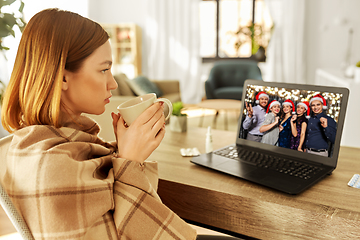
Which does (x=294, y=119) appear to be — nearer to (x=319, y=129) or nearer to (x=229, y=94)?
(x=319, y=129)

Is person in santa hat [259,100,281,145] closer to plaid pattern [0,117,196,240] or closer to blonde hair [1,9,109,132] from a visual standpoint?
plaid pattern [0,117,196,240]

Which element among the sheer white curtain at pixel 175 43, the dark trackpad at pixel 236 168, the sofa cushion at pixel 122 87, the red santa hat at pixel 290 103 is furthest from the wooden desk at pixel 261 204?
the sheer white curtain at pixel 175 43

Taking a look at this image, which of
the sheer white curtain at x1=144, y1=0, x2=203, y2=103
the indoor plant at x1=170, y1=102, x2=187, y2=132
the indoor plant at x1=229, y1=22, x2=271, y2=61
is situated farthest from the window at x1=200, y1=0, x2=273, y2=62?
the indoor plant at x1=170, y1=102, x2=187, y2=132

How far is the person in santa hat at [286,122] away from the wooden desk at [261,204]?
0.56 feet

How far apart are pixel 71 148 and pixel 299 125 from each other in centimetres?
69

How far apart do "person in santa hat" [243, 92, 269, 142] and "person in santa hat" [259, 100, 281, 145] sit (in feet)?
0.05

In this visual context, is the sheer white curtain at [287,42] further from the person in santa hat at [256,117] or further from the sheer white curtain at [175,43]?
the person in santa hat at [256,117]

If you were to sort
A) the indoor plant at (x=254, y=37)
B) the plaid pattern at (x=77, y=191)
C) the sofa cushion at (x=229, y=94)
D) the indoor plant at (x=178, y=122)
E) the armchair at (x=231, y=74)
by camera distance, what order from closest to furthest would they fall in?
the plaid pattern at (x=77, y=191) < the indoor plant at (x=178, y=122) < the sofa cushion at (x=229, y=94) < the armchair at (x=231, y=74) < the indoor plant at (x=254, y=37)

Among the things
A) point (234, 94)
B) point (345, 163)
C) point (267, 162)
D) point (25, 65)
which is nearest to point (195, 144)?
point (267, 162)

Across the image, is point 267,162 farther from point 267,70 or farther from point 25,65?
point 267,70

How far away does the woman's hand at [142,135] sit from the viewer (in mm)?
699

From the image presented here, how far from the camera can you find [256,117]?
1084mm

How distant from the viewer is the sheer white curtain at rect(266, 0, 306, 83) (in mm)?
4988

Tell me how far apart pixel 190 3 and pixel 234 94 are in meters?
2.12
